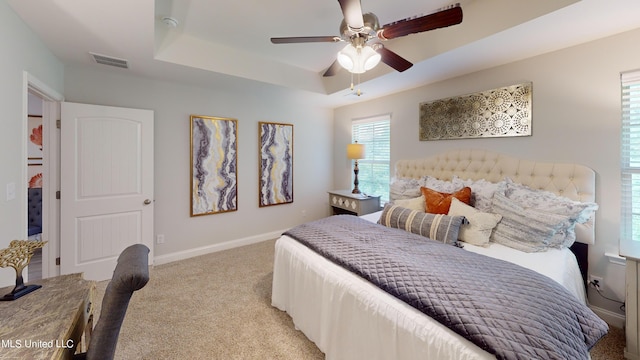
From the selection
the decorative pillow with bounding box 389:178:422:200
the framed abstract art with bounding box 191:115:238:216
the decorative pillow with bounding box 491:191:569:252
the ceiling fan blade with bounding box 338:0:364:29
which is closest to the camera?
the ceiling fan blade with bounding box 338:0:364:29

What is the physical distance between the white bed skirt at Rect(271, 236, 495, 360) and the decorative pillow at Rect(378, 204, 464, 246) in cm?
88

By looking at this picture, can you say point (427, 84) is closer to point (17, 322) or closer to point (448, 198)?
point (448, 198)

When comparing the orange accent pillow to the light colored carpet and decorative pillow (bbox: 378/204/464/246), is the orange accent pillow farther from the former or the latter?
the light colored carpet

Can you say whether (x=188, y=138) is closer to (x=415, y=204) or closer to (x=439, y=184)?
(x=415, y=204)

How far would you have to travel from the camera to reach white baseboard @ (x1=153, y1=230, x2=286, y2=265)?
10.7 ft

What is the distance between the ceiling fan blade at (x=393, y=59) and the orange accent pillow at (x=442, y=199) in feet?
4.09

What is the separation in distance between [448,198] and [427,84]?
1651 mm

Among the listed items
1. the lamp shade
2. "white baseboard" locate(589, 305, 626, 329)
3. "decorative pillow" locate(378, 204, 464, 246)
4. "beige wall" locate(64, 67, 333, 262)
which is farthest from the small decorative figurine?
"white baseboard" locate(589, 305, 626, 329)

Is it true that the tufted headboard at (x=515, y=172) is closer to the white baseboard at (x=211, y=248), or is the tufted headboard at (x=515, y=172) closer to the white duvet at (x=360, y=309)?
the white duvet at (x=360, y=309)

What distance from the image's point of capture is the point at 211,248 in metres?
3.60

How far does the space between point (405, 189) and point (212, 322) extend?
2.40 metres

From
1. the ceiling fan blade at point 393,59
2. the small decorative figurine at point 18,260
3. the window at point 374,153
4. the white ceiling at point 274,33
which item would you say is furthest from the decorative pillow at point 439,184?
the small decorative figurine at point 18,260

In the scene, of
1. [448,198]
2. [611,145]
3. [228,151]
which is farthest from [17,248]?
[611,145]

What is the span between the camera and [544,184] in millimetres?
2309
